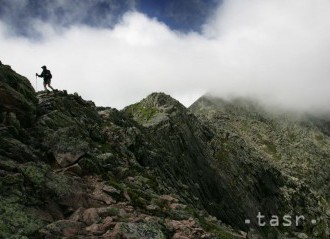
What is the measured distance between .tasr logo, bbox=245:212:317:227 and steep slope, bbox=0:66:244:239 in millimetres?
67332

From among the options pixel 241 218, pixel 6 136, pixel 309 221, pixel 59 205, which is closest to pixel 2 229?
pixel 59 205

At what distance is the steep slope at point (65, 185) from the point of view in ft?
80.3

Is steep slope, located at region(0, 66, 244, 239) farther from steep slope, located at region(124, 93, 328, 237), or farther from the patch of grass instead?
the patch of grass

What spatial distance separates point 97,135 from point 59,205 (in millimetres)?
18296

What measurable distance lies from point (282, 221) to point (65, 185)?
128 m

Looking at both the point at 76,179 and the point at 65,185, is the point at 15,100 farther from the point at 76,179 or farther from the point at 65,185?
the point at 65,185

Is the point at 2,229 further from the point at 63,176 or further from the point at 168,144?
the point at 168,144

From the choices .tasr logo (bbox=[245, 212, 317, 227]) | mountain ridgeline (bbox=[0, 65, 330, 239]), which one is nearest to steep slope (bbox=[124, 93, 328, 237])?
.tasr logo (bbox=[245, 212, 317, 227])

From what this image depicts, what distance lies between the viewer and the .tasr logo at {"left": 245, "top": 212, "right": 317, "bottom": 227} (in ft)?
375

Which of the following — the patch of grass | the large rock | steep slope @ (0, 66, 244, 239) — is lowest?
steep slope @ (0, 66, 244, 239)

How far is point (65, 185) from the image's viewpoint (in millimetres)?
28250

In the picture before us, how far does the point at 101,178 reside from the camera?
3306cm

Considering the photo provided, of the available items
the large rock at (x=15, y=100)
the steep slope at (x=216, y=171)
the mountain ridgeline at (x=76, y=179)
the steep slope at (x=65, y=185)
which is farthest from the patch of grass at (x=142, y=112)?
the large rock at (x=15, y=100)

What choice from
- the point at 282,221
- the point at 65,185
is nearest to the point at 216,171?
the point at 282,221
